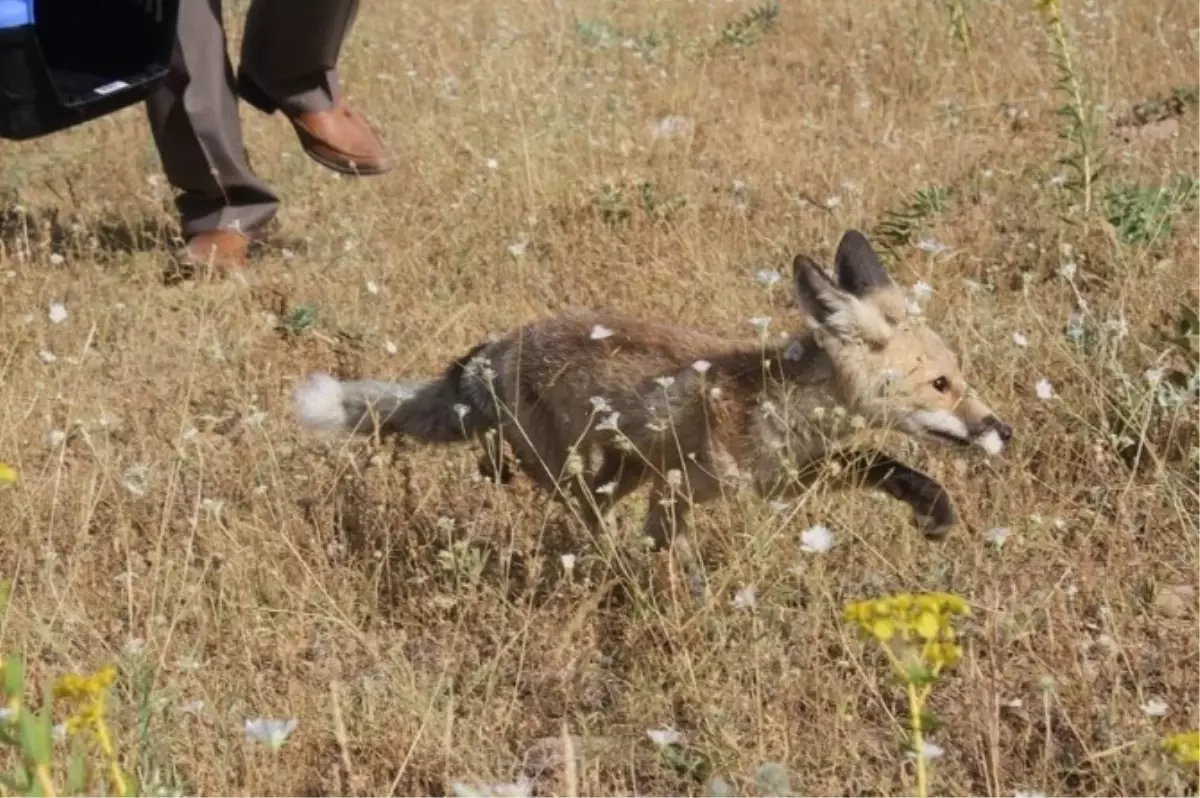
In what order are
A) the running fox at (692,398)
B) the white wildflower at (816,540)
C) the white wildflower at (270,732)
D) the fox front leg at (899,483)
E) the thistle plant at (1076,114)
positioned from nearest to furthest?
the white wildflower at (270,732) < the white wildflower at (816,540) < the fox front leg at (899,483) < the running fox at (692,398) < the thistle plant at (1076,114)

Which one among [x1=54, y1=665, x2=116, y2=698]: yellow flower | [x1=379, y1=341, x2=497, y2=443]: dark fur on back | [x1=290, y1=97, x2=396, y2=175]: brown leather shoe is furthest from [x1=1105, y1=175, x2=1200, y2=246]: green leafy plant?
[x1=54, y1=665, x2=116, y2=698]: yellow flower

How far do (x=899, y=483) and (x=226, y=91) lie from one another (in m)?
3.64

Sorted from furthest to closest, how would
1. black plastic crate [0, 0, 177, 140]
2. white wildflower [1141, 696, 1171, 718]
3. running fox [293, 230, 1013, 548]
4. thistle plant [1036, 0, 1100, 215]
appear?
thistle plant [1036, 0, 1100, 215] → black plastic crate [0, 0, 177, 140] → running fox [293, 230, 1013, 548] → white wildflower [1141, 696, 1171, 718]

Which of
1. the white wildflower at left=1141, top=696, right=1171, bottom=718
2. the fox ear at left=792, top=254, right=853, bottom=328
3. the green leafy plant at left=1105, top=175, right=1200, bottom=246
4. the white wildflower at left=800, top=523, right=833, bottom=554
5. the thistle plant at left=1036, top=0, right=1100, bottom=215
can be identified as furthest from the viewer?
the green leafy plant at left=1105, top=175, right=1200, bottom=246

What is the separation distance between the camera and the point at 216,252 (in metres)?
6.05

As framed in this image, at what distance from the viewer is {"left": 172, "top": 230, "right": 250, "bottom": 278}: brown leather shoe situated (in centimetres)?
600

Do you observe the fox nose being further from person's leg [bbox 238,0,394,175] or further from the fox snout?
person's leg [bbox 238,0,394,175]

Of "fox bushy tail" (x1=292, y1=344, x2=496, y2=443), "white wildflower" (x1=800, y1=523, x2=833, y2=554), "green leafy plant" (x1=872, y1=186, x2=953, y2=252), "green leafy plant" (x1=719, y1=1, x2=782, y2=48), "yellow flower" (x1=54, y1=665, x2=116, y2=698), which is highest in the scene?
"yellow flower" (x1=54, y1=665, x2=116, y2=698)

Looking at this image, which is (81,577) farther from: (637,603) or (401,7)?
(401,7)

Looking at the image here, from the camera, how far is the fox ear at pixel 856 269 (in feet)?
14.0

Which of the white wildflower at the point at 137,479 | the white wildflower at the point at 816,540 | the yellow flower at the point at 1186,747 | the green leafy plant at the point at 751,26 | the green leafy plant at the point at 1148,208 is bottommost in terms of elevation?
the green leafy plant at the point at 751,26

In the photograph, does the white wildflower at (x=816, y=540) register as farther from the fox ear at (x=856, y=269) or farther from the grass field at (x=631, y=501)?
the fox ear at (x=856, y=269)

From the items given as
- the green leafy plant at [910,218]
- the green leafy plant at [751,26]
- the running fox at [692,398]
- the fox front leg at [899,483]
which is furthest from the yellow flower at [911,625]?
the green leafy plant at [751,26]

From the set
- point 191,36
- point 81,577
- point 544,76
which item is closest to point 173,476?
point 81,577
